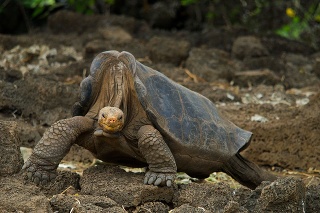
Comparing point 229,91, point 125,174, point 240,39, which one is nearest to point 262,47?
point 240,39

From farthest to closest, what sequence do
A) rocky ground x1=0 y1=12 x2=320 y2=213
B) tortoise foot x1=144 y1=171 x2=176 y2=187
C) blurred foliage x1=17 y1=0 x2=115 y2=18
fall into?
1. blurred foliage x1=17 y1=0 x2=115 y2=18
2. tortoise foot x1=144 y1=171 x2=176 y2=187
3. rocky ground x1=0 y1=12 x2=320 y2=213

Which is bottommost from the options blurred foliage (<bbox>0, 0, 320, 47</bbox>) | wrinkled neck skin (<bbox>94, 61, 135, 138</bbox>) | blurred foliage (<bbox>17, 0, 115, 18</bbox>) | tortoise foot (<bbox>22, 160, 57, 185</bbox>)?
blurred foliage (<bbox>0, 0, 320, 47</bbox>)

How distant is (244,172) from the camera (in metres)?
5.03

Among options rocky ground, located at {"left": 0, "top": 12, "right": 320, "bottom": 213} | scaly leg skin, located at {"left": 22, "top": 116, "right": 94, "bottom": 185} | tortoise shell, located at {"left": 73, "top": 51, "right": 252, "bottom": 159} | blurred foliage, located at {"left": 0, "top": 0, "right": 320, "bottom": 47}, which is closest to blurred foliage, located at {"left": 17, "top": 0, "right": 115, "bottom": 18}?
blurred foliage, located at {"left": 0, "top": 0, "right": 320, "bottom": 47}

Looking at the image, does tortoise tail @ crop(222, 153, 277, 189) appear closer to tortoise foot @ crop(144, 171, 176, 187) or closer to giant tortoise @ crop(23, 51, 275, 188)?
giant tortoise @ crop(23, 51, 275, 188)

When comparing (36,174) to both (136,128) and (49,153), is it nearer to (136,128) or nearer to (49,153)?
(49,153)

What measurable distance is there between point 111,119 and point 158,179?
0.39 metres

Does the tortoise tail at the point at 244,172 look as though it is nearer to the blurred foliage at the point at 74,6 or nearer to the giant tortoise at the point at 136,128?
the giant tortoise at the point at 136,128

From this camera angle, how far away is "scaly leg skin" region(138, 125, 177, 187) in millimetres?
4082

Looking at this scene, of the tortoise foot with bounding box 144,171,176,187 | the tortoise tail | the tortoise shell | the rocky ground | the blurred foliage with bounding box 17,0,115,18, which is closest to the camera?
the rocky ground

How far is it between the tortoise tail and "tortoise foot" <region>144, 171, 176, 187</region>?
33.8 inches

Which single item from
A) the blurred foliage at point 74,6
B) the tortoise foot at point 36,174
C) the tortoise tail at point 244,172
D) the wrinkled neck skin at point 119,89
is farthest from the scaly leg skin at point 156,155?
the blurred foliage at point 74,6

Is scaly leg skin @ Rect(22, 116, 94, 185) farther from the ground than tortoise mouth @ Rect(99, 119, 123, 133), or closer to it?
closer to it

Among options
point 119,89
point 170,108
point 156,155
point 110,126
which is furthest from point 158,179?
point 119,89
